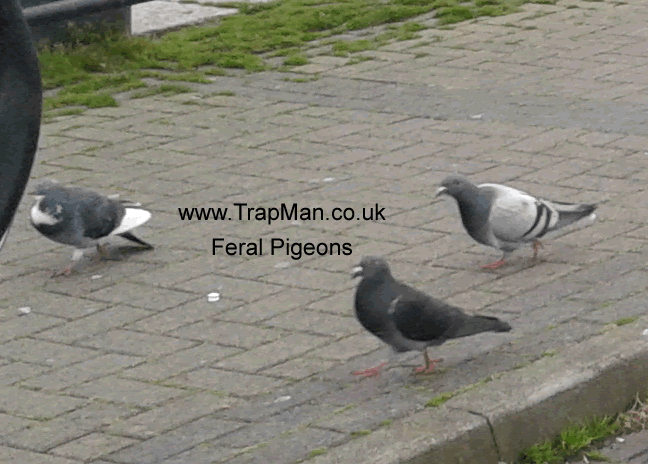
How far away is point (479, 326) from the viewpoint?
5.08 m

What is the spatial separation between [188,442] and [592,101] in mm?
5285

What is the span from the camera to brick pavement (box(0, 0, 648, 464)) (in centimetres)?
499

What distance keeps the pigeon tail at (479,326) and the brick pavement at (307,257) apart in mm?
177

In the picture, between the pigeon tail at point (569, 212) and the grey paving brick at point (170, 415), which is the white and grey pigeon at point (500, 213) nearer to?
the pigeon tail at point (569, 212)

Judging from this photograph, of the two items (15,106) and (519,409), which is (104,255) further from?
(15,106)

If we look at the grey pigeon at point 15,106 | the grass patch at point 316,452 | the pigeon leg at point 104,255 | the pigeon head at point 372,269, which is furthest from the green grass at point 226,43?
the grey pigeon at point 15,106

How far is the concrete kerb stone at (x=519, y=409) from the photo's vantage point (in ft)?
14.5

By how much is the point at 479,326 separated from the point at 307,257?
177 centimetres

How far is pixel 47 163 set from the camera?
840 centimetres

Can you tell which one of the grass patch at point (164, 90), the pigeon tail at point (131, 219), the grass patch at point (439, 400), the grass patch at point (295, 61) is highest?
the pigeon tail at point (131, 219)

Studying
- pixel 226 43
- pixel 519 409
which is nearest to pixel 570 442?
pixel 519 409

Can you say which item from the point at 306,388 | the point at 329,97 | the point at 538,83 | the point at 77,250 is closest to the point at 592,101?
the point at 538,83

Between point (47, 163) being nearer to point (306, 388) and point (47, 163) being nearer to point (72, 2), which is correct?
point (306, 388)

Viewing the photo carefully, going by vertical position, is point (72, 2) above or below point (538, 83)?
above
